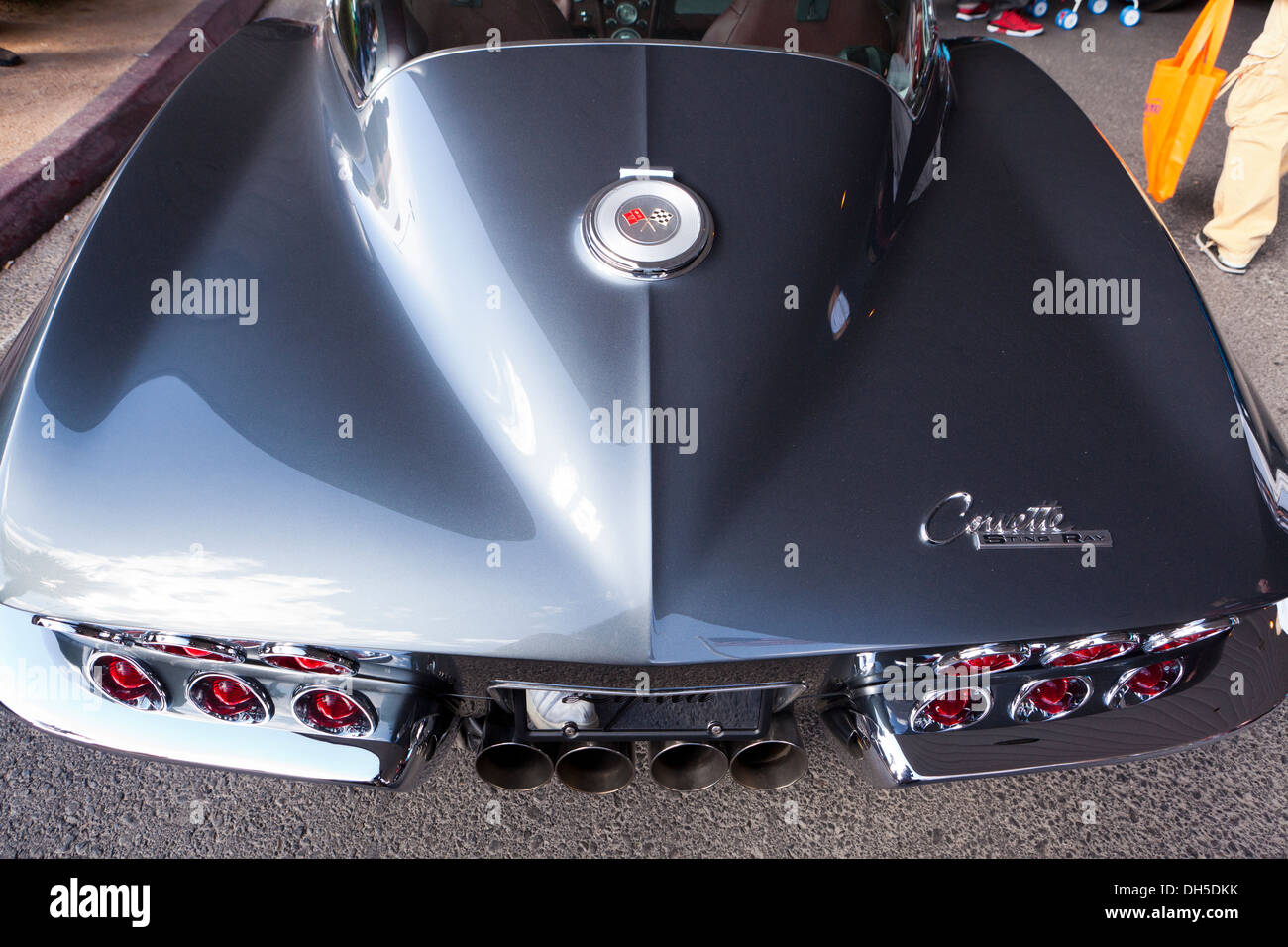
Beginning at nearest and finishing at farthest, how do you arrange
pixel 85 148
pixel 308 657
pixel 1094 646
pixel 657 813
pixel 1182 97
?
pixel 308 657
pixel 1094 646
pixel 657 813
pixel 1182 97
pixel 85 148

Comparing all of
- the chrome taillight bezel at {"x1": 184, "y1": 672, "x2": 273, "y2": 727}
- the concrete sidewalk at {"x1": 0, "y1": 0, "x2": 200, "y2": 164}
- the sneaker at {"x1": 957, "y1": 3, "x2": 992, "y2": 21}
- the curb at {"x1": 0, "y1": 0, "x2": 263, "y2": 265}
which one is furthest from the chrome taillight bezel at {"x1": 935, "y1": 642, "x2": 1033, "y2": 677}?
the sneaker at {"x1": 957, "y1": 3, "x2": 992, "y2": 21}

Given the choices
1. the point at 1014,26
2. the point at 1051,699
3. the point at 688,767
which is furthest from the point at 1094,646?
the point at 1014,26

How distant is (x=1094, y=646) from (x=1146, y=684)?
0.63 feet

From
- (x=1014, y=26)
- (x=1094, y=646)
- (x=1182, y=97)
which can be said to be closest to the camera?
(x=1094, y=646)

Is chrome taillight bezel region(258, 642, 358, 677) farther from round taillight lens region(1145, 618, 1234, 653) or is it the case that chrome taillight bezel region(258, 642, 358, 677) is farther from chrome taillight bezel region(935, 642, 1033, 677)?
round taillight lens region(1145, 618, 1234, 653)

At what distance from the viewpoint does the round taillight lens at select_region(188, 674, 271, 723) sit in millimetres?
1397

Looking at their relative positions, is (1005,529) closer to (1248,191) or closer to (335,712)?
(335,712)

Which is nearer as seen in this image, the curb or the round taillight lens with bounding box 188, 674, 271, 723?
the round taillight lens with bounding box 188, 674, 271, 723

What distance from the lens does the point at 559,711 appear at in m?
1.49

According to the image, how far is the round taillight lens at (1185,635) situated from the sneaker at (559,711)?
928 millimetres

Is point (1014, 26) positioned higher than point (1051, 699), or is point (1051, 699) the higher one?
point (1014, 26)

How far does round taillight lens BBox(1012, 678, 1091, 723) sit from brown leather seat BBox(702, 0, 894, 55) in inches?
57.2

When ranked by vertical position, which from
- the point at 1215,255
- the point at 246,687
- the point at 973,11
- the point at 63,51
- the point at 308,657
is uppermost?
the point at 973,11

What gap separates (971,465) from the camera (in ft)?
4.62
